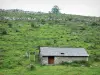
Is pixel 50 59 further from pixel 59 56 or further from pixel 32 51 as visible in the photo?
pixel 32 51

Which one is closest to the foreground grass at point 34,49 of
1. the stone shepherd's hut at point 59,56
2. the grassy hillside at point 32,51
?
the grassy hillside at point 32,51

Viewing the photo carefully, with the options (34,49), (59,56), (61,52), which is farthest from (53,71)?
(34,49)

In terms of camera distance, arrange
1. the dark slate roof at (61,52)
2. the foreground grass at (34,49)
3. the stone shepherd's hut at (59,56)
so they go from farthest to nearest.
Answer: the dark slate roof at (61,52) → the stone shepherd's hut at (59,56) → the foreground grass at (34,49)

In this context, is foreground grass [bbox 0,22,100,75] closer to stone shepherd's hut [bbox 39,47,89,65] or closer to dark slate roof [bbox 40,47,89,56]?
stone shepherd's hut [bbox 39,47,89,65]

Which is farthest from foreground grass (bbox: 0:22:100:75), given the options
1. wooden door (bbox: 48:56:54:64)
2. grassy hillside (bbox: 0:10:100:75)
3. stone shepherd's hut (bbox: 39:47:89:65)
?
wooden door (bbox: 48:56:54:64)

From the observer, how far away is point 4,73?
38438 millimetres

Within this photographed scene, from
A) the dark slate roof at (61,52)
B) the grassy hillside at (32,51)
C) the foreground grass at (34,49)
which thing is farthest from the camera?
the dark slate roof at (61,52)

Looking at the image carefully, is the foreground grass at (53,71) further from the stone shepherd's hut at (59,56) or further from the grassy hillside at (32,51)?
the stone shepherd's hut at (59,56)

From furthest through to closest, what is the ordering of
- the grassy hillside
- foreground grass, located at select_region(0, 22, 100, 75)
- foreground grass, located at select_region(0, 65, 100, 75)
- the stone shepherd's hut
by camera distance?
the stone shepherd's hut, the grassy hillside, foreground grass, located at select_region(0, 22, 100, 75), foreground grass, located at select_region(0, 65, 100, 75)

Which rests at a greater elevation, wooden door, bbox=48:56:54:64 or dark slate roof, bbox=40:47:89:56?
dark slate roof, bbox=40:47:89:56

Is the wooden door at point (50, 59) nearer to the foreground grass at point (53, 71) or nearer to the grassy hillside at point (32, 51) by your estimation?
the grassy hillside at point (32, 51)

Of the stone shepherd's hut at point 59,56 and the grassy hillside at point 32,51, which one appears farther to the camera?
the stone shepherd's hut at point 59,56

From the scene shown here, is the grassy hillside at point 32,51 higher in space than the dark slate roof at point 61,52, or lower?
lower

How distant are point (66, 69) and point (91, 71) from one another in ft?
14.2
